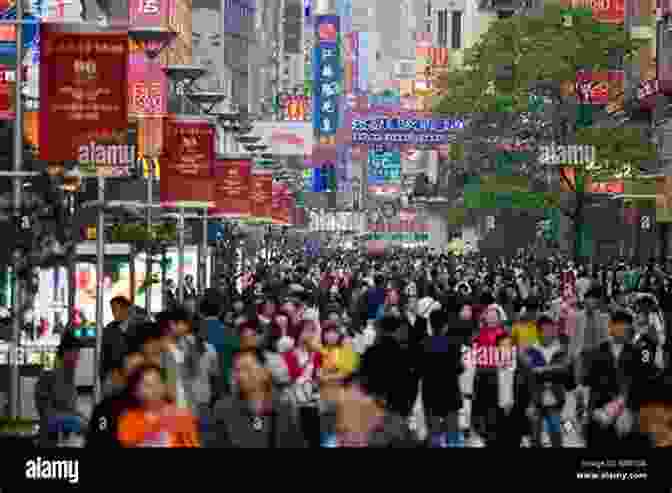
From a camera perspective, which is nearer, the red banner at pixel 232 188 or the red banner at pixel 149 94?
the red banner at pixel 149 94

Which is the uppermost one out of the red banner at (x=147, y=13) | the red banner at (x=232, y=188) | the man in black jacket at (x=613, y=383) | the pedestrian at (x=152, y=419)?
the red banner at (x=147, y=13)

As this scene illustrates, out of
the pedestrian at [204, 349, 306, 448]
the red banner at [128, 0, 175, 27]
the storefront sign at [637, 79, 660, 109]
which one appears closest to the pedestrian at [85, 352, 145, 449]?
the pedestrian at [204, 349, 306, 448]

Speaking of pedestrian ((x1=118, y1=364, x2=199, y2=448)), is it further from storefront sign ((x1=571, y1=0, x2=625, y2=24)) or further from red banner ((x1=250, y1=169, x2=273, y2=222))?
storefront sign ((x1=571, y1=0, x2=625, y2=24))

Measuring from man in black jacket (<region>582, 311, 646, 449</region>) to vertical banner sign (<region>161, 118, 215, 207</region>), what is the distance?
18.1 metres

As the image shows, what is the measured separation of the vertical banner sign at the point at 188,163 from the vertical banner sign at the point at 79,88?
14.8 m

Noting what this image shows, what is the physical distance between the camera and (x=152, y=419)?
38.0 feet

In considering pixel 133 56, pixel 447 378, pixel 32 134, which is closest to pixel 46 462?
pixel 447 378

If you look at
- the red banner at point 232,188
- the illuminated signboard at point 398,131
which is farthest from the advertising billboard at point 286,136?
the illuminated signboard at point 398,131

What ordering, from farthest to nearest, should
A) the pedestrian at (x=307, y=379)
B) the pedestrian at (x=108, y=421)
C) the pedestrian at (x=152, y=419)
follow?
the pedestrian at (x=307, y=379) → the pedestrian at (x=108, y=421) → the pedestrian at (x=152, y=419)

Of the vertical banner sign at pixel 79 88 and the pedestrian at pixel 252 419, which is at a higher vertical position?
the vertical banner sign at pixel 79 88

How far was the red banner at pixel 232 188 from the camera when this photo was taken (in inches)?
2004

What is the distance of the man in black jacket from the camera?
12.3 m

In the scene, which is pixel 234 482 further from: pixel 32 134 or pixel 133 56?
pixel 133 56

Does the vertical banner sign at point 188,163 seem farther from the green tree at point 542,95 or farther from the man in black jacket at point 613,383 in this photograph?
the green tree at point 542,95
